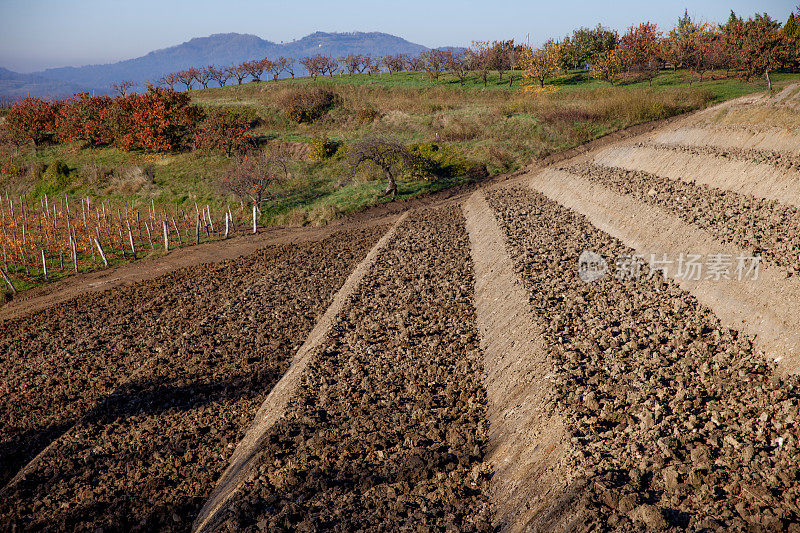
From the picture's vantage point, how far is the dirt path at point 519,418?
574 cm

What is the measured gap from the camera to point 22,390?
36.6 feet

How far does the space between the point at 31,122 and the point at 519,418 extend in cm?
4711

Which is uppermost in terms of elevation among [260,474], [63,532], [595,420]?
[595,420]

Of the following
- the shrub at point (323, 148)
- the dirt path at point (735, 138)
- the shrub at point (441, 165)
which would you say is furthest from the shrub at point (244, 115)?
the dirt path at point (735, 138)

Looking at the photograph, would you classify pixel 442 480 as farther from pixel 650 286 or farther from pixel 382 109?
pixel 382 109

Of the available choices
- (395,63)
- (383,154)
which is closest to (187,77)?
(395,63)

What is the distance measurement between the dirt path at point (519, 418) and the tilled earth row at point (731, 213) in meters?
4.51

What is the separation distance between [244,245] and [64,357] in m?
10.0

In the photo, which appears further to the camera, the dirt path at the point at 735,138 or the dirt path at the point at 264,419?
the dirt path at the point at 735,138

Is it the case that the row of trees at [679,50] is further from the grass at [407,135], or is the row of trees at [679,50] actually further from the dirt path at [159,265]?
the dirt path at [159,265]

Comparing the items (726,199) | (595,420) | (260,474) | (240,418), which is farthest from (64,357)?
(726,199)

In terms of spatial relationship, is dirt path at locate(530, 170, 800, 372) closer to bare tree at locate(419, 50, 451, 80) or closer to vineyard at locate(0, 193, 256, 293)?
vineyard at locate(0, 193, 256, 293)

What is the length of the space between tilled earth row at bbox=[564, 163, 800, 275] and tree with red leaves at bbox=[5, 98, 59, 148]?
42.7m

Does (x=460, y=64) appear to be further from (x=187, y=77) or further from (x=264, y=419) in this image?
(x=264, y=419)
